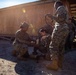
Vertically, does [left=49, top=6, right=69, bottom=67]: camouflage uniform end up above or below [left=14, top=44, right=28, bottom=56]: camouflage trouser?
above

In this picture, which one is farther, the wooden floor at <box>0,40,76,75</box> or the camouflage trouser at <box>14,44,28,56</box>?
the camouflage trouser at <box>14,44,28,56</box>

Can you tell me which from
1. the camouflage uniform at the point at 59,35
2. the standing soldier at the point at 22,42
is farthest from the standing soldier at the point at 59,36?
the standing soldier at the point at 22,42

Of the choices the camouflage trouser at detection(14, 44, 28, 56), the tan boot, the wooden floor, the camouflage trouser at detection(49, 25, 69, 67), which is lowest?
the wooden floor

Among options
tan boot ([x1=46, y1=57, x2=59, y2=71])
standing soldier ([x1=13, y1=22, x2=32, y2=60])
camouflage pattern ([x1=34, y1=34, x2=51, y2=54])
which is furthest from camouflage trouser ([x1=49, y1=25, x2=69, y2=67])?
standing soldier ([x1=13, y1=22, x2=32, y2=60])

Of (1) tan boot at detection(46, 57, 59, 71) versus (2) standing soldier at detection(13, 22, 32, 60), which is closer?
(1) tan boot at detection(46, 57, 59, 71)

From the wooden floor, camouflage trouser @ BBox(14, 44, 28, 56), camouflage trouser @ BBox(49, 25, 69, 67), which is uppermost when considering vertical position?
camouflage trouser @ BBox(49, 25, 69, 67)

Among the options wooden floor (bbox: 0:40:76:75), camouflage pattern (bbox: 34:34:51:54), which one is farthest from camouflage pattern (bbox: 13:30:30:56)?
camouflage pattern (bbox: 34:34:51:54)

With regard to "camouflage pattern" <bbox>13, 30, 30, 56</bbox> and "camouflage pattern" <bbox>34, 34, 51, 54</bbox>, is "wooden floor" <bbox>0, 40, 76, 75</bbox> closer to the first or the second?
"camouflage pattern" <bbox>13, 30, 30, 56</bbox>

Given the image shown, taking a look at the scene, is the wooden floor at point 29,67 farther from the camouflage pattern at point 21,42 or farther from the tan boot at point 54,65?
the camouflage pattern at point 21,42

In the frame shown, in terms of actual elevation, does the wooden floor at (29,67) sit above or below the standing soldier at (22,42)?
below

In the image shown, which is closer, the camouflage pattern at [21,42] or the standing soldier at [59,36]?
the standing soldier at [59,36]

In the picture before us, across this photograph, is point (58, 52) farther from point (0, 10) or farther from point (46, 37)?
point (0, 10)

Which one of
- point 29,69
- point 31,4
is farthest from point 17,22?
point 29,69

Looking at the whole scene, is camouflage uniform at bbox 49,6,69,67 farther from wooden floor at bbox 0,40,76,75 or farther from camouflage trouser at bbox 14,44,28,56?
camouflage trouser at bbox 14,44,28,56
